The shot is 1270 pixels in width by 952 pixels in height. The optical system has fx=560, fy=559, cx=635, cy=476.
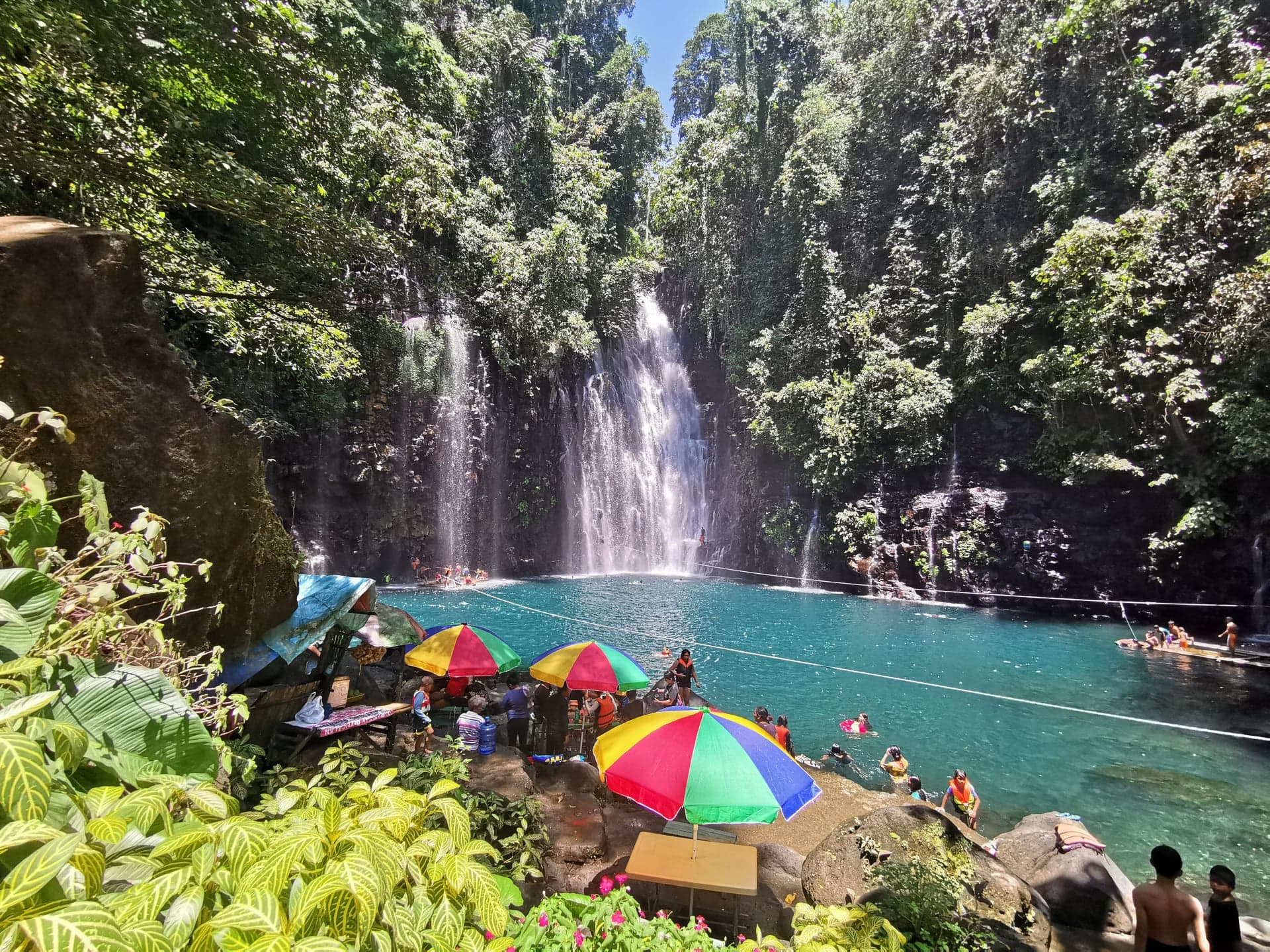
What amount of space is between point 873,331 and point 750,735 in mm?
24392

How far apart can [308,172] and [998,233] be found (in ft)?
78.9

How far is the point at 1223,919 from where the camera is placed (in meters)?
4.14

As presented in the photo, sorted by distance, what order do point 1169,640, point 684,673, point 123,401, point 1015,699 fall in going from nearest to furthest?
point 123,401, point 1015,699, point 684,673, point 1169,640

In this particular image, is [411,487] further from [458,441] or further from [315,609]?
[315,609]

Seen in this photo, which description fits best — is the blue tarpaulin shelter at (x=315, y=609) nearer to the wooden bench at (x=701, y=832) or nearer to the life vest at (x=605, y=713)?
the life vest at (x=605, y=713)

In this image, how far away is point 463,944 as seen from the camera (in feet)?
4.31

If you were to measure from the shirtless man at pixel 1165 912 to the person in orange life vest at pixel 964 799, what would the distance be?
12.0 feet

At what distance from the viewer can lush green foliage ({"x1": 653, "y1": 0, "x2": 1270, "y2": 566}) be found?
53.6 feet

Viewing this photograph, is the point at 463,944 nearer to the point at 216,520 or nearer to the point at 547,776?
the point at 216,520

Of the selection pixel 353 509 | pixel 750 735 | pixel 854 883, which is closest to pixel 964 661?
pixel 854 883

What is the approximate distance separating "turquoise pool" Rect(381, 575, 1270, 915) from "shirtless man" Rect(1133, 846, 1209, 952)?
354 cm

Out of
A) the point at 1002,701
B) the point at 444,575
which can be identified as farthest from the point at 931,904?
the point at 444,575

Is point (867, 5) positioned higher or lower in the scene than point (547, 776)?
higher

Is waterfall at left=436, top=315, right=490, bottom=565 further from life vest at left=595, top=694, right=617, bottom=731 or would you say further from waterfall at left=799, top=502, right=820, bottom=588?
life vest at left=595, top=694, right=617, bottom=731
